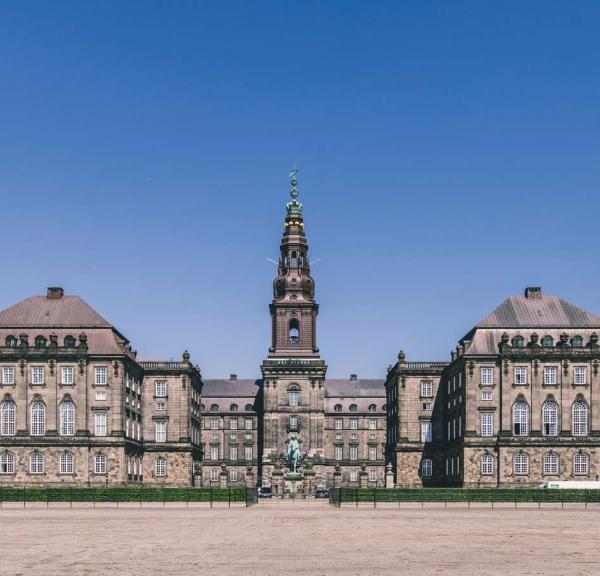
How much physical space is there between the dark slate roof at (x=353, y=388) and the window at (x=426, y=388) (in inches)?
1827

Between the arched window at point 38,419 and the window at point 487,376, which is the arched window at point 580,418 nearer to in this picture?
the window at point 487,376

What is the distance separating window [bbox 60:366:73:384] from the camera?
383 ft

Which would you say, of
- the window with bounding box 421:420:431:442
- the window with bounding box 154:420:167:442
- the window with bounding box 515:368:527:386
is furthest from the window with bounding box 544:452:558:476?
the window with bounding box 154:420:167:442

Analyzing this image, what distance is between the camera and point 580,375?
375 ft

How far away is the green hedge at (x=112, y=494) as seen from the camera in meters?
85.7

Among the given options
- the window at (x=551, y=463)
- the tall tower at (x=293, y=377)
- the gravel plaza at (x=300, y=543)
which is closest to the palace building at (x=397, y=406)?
the window at (x=551, y=463)

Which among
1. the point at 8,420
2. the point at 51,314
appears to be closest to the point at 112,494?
the point at 8,420

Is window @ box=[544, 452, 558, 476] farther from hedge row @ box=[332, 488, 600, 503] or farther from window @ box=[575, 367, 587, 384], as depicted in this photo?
hedge row @ box=[332, 488, 600, 503]

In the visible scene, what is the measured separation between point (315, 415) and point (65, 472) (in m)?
49.9

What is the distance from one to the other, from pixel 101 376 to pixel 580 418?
48.9 m

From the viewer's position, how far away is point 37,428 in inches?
4552

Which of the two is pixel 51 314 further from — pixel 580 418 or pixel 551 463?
pixel 580 418

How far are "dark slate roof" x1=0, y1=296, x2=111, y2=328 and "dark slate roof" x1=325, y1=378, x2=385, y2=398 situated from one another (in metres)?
67.4

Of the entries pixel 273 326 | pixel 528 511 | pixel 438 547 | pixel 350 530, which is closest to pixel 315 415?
pixel 273 326
